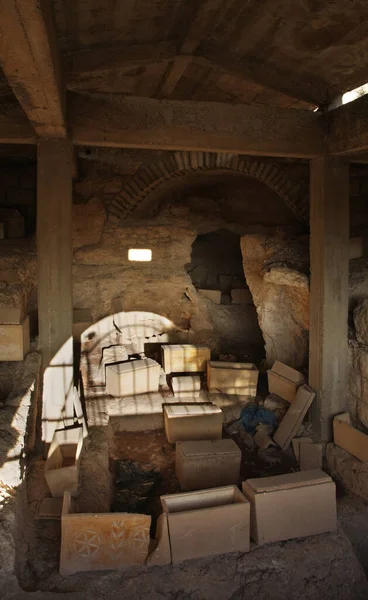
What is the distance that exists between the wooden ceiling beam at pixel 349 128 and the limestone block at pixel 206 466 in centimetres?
379

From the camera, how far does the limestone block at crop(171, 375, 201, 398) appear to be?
6840 millimetres

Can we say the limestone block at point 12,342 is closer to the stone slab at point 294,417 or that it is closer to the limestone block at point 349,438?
the stone slab at point 294,417

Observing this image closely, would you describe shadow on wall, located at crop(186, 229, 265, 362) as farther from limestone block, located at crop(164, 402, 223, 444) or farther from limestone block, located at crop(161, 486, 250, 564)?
limestone block, located at crop(161, 486, 250, 564)

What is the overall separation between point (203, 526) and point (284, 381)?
10.2ft

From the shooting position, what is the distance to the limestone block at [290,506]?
411 centimetres

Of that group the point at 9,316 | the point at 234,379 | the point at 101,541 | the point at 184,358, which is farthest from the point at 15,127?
the point at 234,379

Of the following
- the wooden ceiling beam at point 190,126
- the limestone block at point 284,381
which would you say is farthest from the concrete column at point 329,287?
the wooden ceiling beam at point 190,126

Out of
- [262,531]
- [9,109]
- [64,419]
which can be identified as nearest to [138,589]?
[262,531]

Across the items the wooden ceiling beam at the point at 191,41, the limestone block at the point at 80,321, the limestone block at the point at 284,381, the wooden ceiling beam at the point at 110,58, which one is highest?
the wooden ceiling beam at the point at 191,41

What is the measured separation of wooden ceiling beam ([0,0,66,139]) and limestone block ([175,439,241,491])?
3759mm

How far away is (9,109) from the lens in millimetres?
4812

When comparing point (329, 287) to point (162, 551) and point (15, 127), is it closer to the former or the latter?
point (162, 551)

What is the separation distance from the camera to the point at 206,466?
5016 millimetres

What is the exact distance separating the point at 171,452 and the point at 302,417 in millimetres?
1815
